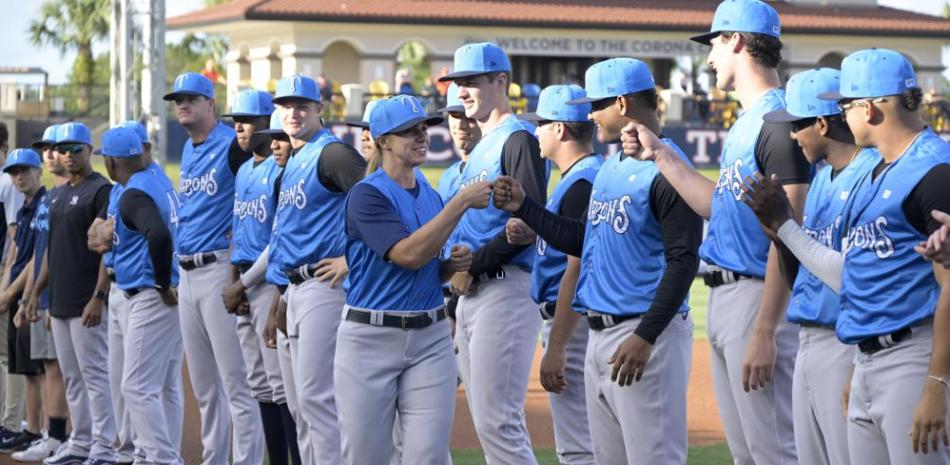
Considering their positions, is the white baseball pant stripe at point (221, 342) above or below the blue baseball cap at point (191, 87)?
below

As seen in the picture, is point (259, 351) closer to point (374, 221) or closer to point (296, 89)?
point (296, 89)

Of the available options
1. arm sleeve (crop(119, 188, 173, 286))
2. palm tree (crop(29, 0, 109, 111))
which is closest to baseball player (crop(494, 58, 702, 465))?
arm sleeve (crop(119, 188, 173, 286))

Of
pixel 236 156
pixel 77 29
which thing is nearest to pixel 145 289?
pixel 236 156

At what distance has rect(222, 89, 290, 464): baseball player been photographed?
8.66m

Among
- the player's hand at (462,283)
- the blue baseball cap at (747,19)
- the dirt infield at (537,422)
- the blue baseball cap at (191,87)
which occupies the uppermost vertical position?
the blue baseball cap at (747,19)

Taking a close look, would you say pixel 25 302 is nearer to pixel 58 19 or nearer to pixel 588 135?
pixel 588 135

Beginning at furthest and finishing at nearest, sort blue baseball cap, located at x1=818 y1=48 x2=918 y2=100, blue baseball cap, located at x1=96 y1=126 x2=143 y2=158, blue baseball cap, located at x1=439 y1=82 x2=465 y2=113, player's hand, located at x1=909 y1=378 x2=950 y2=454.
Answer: blue baseball cap, located at x1=96 y1=126 x2=143 y2=158 → blue baseball cap, located at x1=439 y1=82 x2=465 y2=113 → blue baseball cap, located at x1=818 y1=48 x2=918 y2=100 → player's hand, located at x1=909 y1=378 x2=950 y2=454

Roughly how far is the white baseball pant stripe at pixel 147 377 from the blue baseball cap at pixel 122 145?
3.02 feet

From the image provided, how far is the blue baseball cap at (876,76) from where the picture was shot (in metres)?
5.04

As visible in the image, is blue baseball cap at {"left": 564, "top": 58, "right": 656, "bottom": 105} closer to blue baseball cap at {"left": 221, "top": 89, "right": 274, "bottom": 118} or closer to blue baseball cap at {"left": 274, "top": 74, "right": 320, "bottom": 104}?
blue baseball cap at {"left": 274, "top": 74, "right": 320, "bottom": 104}

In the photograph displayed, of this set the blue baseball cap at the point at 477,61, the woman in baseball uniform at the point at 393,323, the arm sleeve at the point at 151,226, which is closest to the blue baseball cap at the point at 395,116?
the woman in baseball uniform at the point at 393,323

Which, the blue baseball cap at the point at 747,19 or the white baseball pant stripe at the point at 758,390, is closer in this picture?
the white baseball pant stripe at the point at 758,390

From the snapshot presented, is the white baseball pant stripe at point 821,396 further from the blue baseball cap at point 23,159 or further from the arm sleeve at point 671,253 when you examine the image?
the blue baseball cap at point 23,159

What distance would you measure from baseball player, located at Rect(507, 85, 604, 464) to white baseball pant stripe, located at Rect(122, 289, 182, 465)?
306 centimetres
